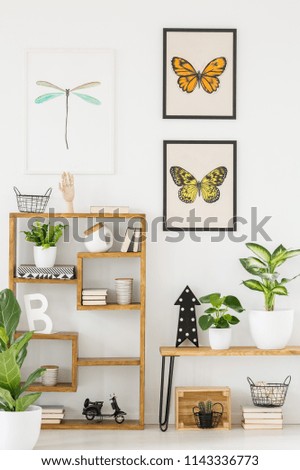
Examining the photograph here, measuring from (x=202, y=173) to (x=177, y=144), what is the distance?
232 millimetres

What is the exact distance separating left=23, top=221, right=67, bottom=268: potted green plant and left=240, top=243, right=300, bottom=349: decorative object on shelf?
1.11 metres

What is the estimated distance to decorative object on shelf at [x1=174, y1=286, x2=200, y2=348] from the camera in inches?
191

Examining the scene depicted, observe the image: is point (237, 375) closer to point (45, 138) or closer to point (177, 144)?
point (177, 144)

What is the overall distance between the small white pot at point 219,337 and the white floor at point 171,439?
49 cm

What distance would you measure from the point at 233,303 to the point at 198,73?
140 cm

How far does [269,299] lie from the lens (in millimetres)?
4766

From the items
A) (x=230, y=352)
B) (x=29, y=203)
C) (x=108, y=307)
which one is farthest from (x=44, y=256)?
(x=230, y=352)

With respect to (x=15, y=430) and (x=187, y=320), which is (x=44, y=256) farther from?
(x=15, y=430)

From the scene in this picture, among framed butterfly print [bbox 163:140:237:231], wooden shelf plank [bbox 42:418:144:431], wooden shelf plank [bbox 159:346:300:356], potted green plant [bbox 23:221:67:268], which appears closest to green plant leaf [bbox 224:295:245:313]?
wooden shelf plank [bbox 159:346:300:356]

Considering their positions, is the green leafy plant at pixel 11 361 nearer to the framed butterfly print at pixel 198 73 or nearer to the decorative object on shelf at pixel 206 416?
the decorative object on shelf at pixel 206 416

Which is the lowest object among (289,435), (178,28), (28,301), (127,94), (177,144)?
(289,435)

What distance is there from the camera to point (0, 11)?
4.93m

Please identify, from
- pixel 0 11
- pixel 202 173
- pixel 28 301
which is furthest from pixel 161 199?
pixel 0 11

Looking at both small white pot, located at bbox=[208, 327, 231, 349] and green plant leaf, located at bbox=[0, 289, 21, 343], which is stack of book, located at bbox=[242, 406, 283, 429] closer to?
small white pot, located at bbox=[208, 327, 231, 349]
